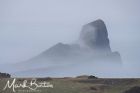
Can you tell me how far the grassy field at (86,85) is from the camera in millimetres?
92188

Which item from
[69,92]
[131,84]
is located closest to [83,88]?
[69,92]

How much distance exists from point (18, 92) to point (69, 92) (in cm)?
1100

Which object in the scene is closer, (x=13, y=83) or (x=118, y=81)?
(x=13, y=83)

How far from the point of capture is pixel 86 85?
99.6 metres

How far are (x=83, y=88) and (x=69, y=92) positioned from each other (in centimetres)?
615

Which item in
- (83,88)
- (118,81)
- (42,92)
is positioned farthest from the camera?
(118,81)

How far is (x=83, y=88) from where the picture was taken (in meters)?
95.4

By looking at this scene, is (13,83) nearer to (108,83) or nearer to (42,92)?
(42,92)

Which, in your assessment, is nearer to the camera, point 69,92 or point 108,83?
point 69,92

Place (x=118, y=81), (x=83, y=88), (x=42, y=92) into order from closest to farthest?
(x=42, y=92) < (x=83, y=88) < (x=118, y=81)

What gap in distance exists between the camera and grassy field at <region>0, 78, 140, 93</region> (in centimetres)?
9219

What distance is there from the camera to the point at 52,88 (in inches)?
3676

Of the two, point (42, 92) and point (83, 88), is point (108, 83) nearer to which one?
point (83, 88)

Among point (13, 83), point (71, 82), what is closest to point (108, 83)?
point (71, 82)
